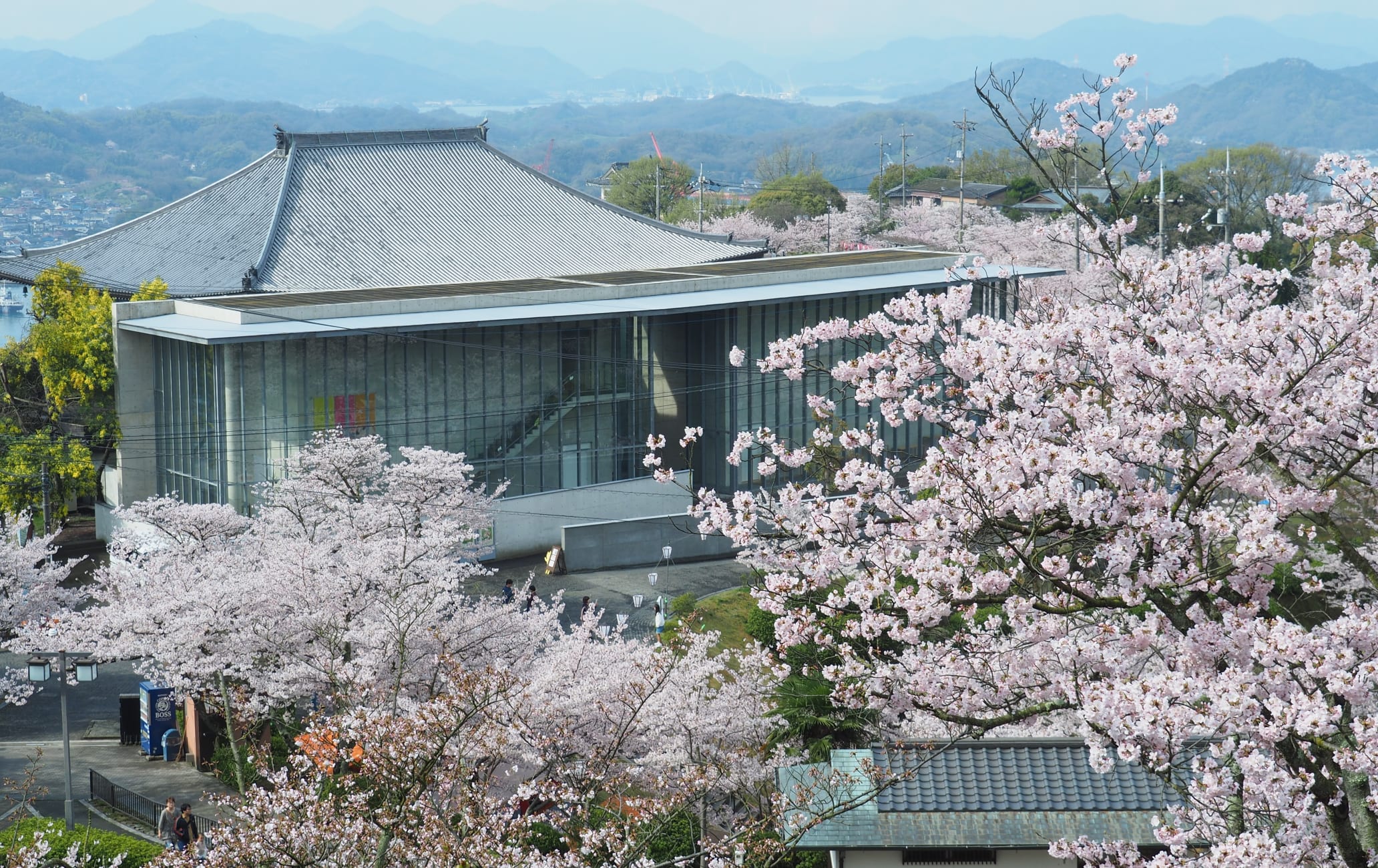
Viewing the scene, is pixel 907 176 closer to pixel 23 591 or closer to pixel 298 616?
pixel 23 591

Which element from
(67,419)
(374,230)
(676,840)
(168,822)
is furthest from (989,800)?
(374,230)

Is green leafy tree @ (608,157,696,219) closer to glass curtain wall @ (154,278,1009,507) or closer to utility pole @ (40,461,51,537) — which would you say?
glass curtain wall @ (154,278,1009,507)

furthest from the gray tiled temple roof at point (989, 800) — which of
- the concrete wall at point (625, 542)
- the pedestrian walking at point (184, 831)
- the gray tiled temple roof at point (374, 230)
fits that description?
the gray tiled temple roof at point (374, 230)

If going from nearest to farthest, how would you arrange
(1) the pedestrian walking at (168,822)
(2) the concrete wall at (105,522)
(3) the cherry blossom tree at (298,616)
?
(1) the pedestrian walking at (168,822) → (3) the cherry blossom tree at (298,616) → (2) the concrete wall at (105,522)

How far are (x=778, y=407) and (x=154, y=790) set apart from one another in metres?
20.0

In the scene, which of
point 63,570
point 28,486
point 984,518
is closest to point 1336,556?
point 984,518

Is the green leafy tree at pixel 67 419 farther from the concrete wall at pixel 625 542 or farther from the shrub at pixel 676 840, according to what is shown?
the shrub at pixel 676 840

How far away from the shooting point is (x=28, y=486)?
33.2 metres

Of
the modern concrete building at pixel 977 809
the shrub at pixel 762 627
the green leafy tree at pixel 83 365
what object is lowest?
the shrub at pixel 762 627

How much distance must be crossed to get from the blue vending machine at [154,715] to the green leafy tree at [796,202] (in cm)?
5922

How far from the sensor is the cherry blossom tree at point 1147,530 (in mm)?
7105

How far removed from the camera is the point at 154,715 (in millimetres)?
22016

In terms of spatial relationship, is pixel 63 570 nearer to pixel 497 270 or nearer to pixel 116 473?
pixel 116 473

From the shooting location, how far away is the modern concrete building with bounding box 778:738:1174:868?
438 inches
